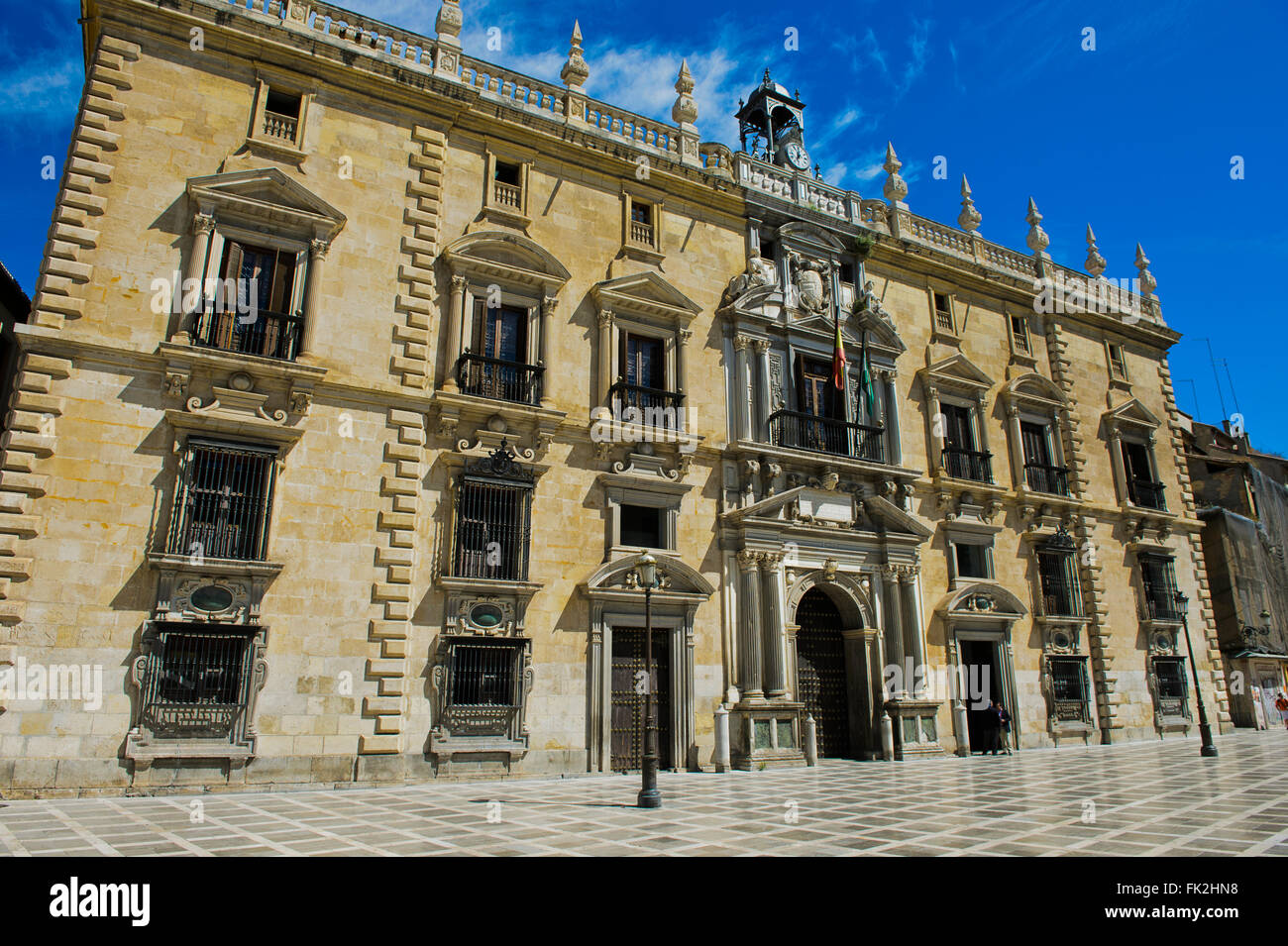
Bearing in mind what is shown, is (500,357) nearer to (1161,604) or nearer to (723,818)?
(723,818)

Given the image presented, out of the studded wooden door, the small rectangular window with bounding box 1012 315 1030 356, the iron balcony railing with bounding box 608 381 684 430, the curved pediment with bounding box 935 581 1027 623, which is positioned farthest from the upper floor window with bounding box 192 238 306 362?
the small rectangular window with bounding box 1012 315 1030 356

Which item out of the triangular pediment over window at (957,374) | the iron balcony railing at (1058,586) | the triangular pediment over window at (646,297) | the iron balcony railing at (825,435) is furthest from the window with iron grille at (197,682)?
the iron balcony railing at (1058,586)

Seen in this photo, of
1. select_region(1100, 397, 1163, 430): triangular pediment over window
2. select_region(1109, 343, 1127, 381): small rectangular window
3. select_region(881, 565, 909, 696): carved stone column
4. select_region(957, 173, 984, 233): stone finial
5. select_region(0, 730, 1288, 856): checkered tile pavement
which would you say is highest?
select_region(957, 173, 984, 233): stone finial

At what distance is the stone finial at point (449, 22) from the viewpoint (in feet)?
58.5

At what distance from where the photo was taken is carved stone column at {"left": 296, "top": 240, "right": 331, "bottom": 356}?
14.7m

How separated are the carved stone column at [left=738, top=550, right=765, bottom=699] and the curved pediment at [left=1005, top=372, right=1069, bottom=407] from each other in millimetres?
11044

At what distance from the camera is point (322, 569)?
13.9 meters

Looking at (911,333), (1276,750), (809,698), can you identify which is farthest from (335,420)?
(1276,750)

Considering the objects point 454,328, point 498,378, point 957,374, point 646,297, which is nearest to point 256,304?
point 454,328

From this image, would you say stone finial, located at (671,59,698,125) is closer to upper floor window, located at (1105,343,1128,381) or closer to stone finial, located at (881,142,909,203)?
stone finial, located at (881,142,909,203)

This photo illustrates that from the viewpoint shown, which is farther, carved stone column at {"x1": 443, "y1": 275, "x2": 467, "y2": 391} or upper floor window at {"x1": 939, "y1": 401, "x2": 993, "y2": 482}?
upper floor window at {"x1": 939, "y1": 401, "x2": 993, "y2": 482}

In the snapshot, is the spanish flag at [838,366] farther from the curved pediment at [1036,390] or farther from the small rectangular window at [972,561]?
the curved pediment at [1036,390]

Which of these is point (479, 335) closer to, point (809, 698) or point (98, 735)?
point (98, 735)

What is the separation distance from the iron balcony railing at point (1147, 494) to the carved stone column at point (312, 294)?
24.1 m
